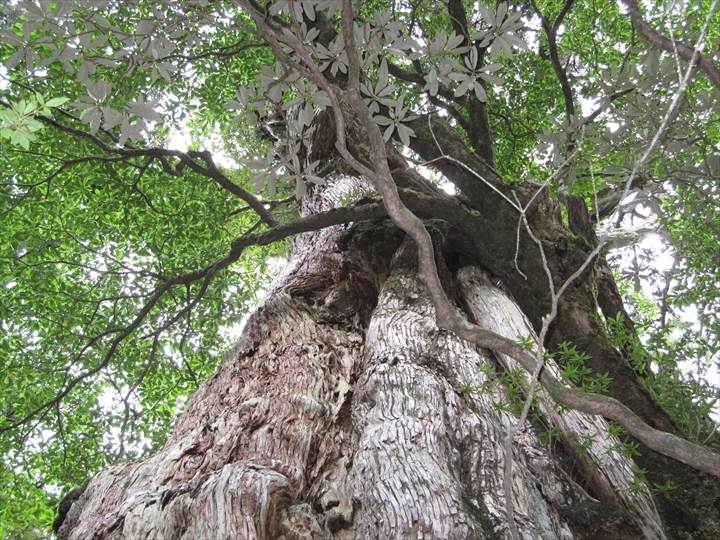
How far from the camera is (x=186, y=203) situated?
5746 mm

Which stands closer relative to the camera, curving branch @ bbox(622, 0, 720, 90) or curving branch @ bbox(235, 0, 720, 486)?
curving branch @ bbox(235, 0, 720, 486)

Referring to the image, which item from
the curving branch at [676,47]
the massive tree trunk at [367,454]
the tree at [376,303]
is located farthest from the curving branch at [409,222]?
the curving branch at [676,47]

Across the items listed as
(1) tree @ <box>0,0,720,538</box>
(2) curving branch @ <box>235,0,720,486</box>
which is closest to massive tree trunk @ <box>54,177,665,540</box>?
(1) tree @ <box>0,0,720,538</box>

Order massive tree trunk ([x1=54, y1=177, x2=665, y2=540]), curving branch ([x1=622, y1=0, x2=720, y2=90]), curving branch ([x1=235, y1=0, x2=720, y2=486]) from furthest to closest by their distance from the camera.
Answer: curving branch ([x1=622, y1=0, x2=720, y2=90]) → massive tree trunk ([x1=54, y1=177, x2=665, y2=540]) → curving branch ([x1=235, y1=0, x2=720, y2=486])

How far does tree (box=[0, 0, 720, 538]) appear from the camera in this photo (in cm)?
192

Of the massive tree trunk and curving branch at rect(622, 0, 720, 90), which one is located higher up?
curving branch at rect(622, 0, 720, 90)

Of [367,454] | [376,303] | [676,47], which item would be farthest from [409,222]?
[376,303]

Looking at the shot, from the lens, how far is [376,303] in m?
3.77

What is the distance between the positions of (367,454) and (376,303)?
1.77 meters

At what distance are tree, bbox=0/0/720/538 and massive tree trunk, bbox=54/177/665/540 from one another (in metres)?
0.01

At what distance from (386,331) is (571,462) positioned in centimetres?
111

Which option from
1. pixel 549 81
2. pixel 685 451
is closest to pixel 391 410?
pixel 685 451

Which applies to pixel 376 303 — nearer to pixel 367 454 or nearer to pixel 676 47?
pixel 367 454

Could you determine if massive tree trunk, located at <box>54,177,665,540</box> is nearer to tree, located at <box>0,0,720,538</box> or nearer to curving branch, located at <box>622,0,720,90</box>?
tree, located at <box>0,0,720,538</box>
